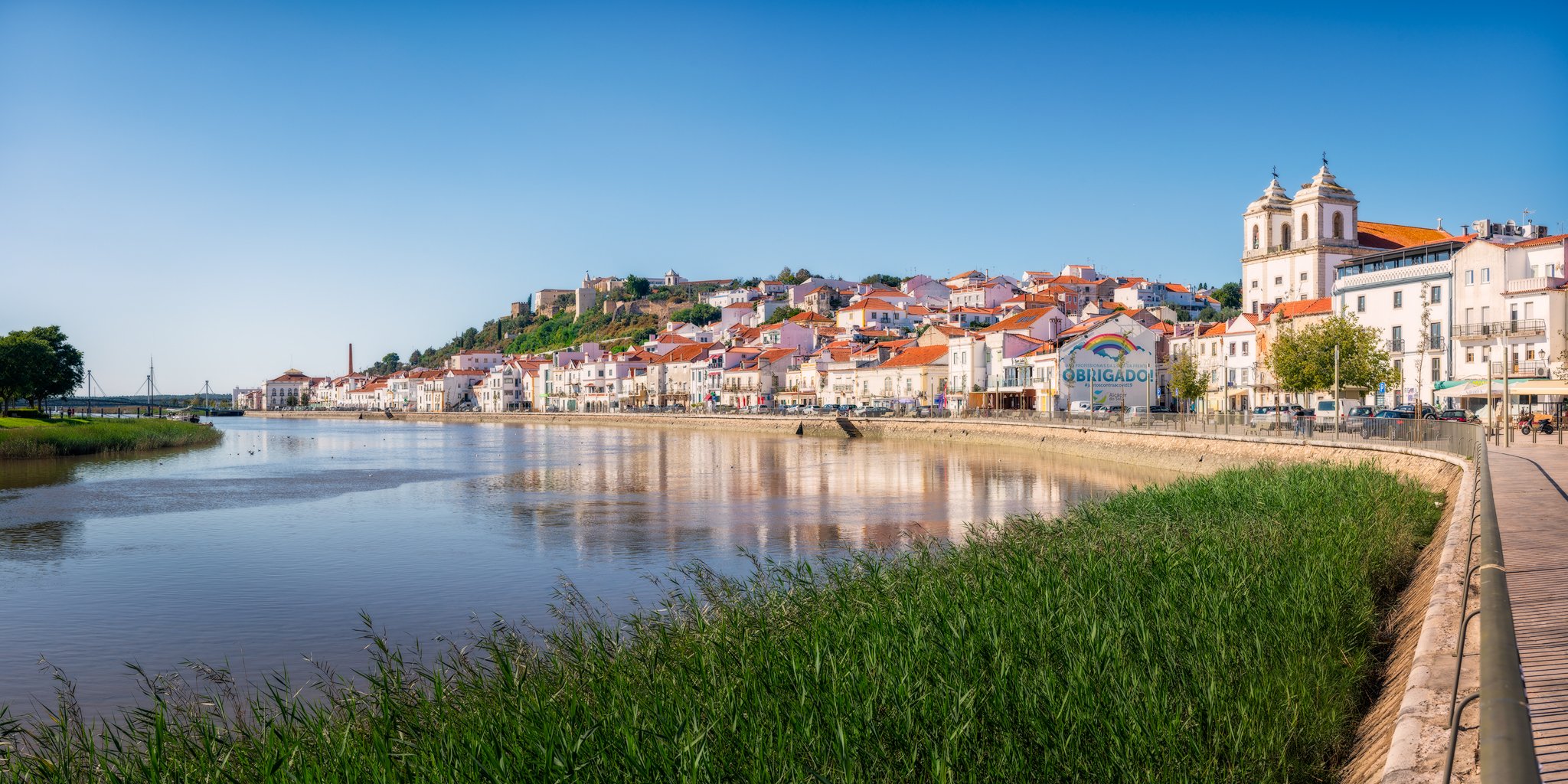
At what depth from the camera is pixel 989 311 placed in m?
108

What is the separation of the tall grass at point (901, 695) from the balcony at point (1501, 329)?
41.7 m

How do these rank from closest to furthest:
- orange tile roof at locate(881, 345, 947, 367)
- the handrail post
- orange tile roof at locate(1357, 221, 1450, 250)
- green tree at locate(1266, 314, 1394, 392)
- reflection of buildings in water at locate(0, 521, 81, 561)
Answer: the handrail post, reflection of buildings in water at locate(0, 521, 81, 561), green tree at locate(1266, 314, 1394, 392), orange tile roof at locate(1357, 221, 1450, 250), orange tile roof at locate(881, 345, 947, 367)

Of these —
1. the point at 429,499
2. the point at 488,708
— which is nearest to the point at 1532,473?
the point at 488,708

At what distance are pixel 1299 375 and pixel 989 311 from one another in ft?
220

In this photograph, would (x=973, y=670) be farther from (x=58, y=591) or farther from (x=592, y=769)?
(x=58, y=591)

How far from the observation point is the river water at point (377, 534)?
13.5 m

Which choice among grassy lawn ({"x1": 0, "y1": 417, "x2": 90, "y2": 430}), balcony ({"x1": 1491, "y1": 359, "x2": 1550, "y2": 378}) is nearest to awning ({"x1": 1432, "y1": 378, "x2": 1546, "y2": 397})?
balcony ({"x1": 1491, "y1": 359, "x2": 1550, "y2": 378})

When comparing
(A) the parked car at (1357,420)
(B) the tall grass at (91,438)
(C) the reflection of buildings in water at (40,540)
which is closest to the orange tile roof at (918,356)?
(A) the parked car at (1357,420)

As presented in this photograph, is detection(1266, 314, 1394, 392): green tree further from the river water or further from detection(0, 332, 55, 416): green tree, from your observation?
detection(0, 332, 55, 416): green tree

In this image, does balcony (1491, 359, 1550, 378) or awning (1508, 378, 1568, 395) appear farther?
balcony (1491, 359, 1550, 378)

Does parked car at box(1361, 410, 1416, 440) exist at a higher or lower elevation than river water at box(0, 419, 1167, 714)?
higher

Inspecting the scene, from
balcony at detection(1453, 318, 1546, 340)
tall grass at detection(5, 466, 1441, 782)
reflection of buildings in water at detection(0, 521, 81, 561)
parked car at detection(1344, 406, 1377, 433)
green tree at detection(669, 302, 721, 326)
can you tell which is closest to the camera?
tall grass at detection(5, 466, 1441, 782)

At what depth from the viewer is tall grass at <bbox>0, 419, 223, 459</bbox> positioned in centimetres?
4784

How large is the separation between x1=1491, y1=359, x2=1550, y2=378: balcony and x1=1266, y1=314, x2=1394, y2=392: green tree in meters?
5.21
